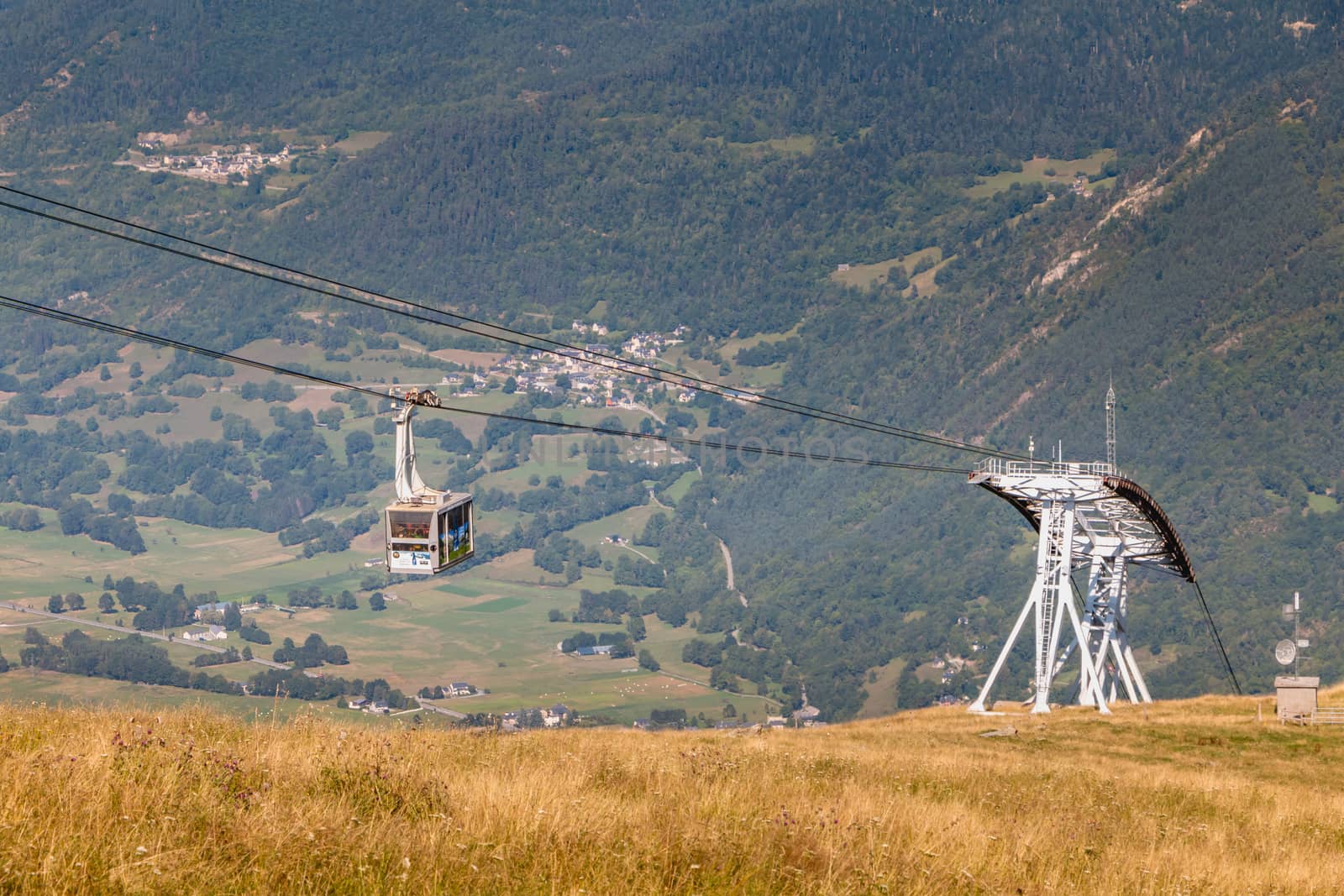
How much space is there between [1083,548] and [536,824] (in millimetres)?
72205

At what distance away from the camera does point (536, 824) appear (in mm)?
14961

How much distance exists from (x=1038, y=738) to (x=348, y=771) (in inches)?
1284

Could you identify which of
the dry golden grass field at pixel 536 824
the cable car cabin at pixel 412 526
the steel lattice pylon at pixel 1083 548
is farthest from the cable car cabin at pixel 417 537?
the steel lattice pylon at pixel 1083 548

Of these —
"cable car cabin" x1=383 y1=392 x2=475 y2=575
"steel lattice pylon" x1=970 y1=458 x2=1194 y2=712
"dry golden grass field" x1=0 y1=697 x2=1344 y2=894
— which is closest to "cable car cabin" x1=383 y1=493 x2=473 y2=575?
"cable car cabin" x1=383 y1=392 x2=475 y2=575

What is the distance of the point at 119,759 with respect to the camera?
15844mm

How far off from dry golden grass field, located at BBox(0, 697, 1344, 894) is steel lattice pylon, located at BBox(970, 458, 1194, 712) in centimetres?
4498

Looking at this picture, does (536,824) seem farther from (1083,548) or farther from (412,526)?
(1083,548)

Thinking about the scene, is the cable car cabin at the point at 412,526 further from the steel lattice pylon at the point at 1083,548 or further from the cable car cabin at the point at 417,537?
the steel lattice pylon at the point at 1083,548

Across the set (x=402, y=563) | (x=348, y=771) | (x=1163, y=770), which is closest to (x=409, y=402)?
(x=402, y=563)

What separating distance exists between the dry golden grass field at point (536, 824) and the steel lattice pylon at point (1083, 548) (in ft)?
148

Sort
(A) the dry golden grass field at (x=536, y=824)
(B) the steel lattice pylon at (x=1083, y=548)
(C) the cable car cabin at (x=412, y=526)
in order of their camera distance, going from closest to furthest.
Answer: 1. (A) the dry golden grass field at (x=536, y=824)
2. (C) the cable car cabin at (x=412, y=526)
3. (B) the steel lattice pylon at (x=1083, y=548)

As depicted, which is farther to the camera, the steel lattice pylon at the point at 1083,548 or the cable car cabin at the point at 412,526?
the steel lattice pylon at the point at 1083,548

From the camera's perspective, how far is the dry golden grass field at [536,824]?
13.8 metres

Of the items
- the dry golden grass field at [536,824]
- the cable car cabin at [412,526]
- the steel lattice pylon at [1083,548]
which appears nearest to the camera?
the dry golden grass field at [536,824]
